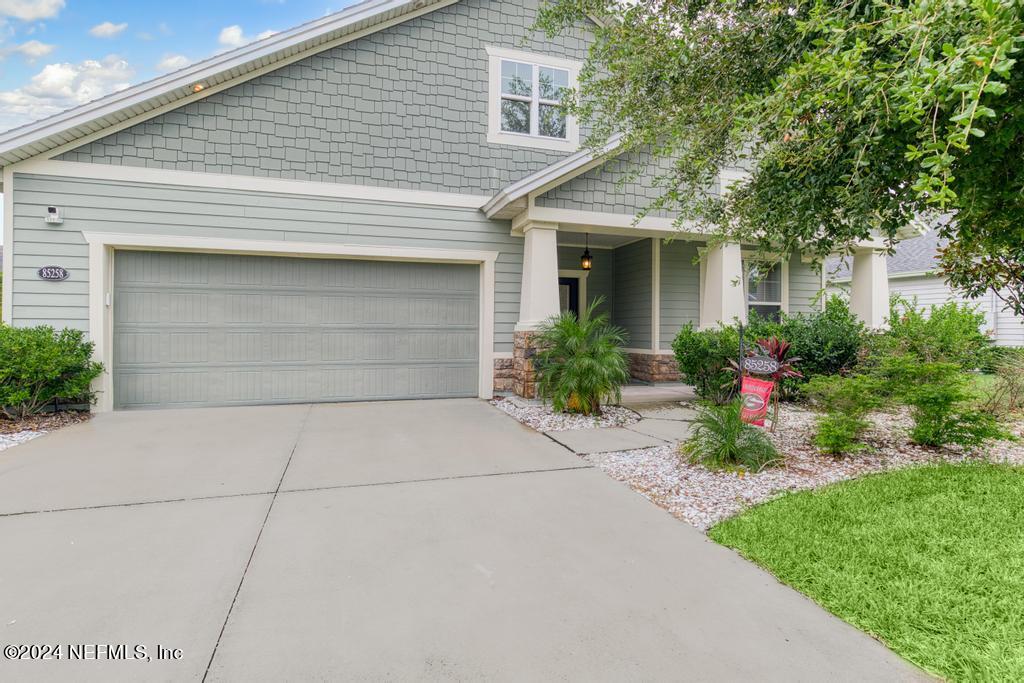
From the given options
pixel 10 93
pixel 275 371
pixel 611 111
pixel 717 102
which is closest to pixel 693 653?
pixel 717 102

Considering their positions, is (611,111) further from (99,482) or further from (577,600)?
(99,482)

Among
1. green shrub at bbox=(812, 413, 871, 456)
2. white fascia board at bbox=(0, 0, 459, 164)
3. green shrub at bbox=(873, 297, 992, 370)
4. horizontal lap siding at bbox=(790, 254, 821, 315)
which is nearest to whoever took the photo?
green shrub at bbox=(812, 413, 871, 456)

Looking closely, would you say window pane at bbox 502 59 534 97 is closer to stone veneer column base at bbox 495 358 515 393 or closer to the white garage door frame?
the white garage door frame

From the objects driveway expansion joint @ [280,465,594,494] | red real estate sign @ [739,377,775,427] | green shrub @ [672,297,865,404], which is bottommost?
driveway expansion joint @ [280,465,594,494]

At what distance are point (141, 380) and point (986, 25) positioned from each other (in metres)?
9.05

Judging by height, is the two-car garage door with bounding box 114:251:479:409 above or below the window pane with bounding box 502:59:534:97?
below

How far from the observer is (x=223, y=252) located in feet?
23.8

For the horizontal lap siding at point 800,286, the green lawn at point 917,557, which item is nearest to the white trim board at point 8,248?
the green lawn at point 917,557

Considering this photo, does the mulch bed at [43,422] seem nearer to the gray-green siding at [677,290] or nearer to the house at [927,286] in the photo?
the gray-green siding at [677,290]

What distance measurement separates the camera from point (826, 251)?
4.52m

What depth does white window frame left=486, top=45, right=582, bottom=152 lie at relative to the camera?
324 inches

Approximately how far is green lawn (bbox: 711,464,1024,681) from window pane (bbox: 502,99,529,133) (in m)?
6.98

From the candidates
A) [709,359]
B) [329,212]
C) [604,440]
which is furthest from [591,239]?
[604,440]

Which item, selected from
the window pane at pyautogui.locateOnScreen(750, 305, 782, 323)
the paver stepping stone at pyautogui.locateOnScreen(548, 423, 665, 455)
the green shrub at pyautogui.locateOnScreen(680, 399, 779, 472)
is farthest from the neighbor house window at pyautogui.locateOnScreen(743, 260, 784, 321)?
the green shrub at pyautogui.locateOnScreen(680, 399, 779, 472)
